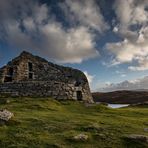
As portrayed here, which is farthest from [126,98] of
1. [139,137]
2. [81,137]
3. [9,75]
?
[81,137]

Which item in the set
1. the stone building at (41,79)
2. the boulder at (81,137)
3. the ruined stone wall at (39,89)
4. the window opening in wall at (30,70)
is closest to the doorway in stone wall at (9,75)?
the stone building at (41,79)

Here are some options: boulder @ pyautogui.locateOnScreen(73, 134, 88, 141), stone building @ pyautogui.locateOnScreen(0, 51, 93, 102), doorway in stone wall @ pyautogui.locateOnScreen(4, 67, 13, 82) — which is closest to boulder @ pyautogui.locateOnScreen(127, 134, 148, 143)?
boulder @ pyautogui.locateOnScreen(73, 134, 88, 141)

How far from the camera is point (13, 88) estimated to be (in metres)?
35.7

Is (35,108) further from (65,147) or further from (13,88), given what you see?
(65,147)

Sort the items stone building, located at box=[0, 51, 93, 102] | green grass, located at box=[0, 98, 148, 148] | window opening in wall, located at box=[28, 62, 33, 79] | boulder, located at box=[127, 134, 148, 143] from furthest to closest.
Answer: window opening in wall, located at box=[28, 62, 33, 79], stone building, located at box=[0, 51, 93, 102], boulder, located at box=[127, 134, 148, 143], green grass, located at box=[0, 98, 148, 148]

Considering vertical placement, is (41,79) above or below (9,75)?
below

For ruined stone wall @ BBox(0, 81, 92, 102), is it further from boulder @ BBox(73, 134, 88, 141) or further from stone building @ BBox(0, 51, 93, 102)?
boulder @ BBox(73, 134, 88, 141)

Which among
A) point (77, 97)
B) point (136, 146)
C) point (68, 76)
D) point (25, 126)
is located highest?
point (68, 76)

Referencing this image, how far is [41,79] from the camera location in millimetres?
40250

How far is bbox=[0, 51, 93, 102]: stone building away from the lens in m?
35.7

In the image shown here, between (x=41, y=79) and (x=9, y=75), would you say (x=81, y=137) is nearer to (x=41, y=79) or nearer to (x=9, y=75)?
(x=41, y=79)

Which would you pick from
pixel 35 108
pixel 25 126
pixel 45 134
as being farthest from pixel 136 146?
pixel 35 108

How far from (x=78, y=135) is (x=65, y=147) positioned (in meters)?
1.71

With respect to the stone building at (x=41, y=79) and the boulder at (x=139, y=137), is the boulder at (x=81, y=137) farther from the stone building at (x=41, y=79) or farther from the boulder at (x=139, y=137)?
the stone building at (x=41, y=79)
